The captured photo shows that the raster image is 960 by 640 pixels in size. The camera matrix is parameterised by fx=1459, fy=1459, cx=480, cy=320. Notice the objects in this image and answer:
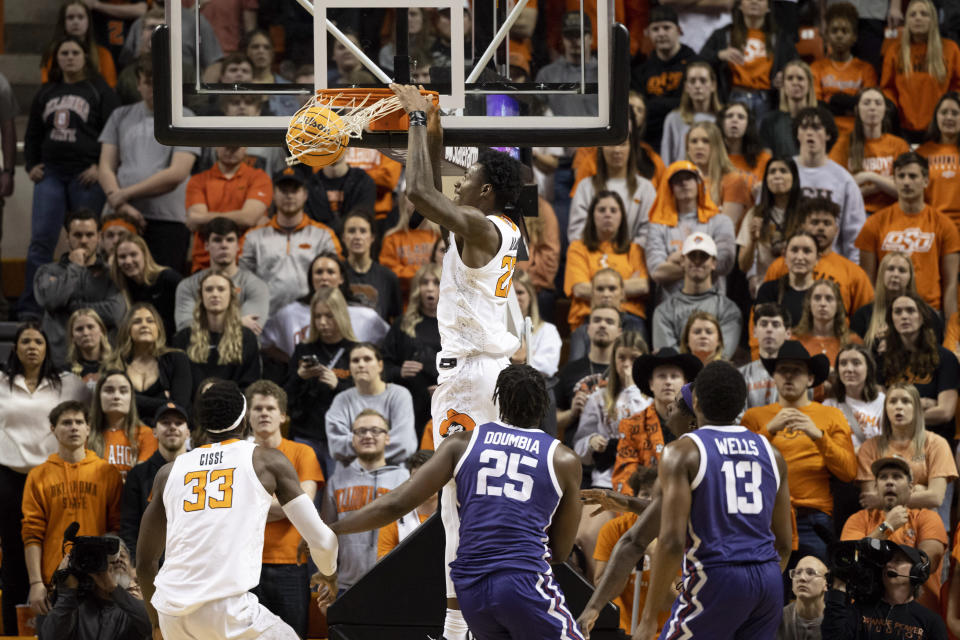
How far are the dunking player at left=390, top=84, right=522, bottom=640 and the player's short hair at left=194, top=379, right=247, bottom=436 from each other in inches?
37.3

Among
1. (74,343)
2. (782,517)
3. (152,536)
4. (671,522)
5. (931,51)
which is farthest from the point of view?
(931,51)

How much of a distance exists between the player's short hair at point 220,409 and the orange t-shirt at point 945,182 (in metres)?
7.56

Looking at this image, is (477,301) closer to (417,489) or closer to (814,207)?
(417,489)

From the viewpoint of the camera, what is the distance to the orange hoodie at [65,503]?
9523 mm

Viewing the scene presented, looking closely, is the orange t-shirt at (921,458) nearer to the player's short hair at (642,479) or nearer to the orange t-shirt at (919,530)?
the orange t-shirt at (919,530)

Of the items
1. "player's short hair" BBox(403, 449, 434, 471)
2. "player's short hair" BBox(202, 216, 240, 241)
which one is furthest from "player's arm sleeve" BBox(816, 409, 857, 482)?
"player's short hair" BBox(202, 216, 240, 241)

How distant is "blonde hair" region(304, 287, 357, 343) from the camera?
34.4 feet

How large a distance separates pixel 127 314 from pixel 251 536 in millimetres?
4377

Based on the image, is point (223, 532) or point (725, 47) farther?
point (725, 47)

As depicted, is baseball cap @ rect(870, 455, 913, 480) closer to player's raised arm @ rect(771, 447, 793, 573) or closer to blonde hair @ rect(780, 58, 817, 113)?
player's raised arm @ rect(771, 447, 793, 573)

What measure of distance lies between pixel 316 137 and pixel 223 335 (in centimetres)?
432

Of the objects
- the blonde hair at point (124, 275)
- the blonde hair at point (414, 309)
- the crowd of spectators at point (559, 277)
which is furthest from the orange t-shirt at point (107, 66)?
the blonde hair at point (414, 309)

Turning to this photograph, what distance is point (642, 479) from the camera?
8.42 meters

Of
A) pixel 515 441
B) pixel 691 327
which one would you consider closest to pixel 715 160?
pixel 691 327
